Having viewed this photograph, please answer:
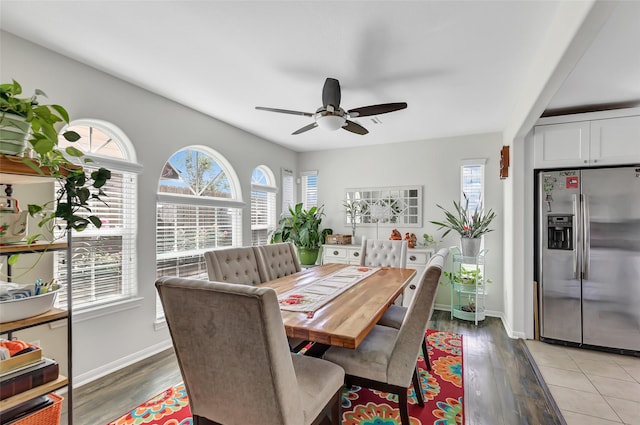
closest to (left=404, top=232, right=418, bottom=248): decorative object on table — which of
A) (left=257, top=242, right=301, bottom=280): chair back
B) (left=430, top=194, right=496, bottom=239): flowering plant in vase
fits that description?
(left=430, top=194, right=496, bottom=239): flowering plant in vase

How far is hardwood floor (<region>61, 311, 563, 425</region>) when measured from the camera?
2.00 m

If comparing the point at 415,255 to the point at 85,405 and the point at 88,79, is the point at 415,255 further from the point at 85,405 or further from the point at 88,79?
the point at 88,79

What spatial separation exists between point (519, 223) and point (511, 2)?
2.39 meters

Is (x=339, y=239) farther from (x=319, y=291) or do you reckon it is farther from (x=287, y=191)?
(x=319, y=291)

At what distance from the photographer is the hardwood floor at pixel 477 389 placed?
2.00 meters

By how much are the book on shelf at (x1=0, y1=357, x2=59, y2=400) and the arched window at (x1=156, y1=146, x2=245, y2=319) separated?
1.80m

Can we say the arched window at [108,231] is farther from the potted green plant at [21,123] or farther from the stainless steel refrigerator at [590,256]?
the stainless steel refrigerator at [590,256]

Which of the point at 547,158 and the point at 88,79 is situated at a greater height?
the point at 88,79

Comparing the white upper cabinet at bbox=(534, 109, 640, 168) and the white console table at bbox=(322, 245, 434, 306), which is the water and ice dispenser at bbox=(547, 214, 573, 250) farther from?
the white console table at bbox=(322, 245, 434, 306)

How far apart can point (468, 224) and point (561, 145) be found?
4.43ft

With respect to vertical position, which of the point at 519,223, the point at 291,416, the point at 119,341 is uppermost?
the point at 519,223

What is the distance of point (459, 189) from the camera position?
436 cm

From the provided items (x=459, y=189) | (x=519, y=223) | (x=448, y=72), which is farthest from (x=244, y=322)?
(x=459, y=189)

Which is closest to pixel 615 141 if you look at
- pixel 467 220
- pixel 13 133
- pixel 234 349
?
pixel 467 220
